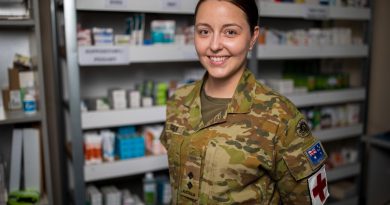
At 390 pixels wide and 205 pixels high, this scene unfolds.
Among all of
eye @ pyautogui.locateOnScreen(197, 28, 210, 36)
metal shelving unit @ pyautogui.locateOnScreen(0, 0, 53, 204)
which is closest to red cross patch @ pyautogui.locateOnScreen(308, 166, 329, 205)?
eye @ pyautogui.locateOnScreen(197, 28, 210, 36)

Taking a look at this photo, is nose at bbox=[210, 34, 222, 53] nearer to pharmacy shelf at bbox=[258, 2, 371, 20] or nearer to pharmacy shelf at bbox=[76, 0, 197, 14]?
pharmacy shelf at bbox=[76, 0, 197, 14]

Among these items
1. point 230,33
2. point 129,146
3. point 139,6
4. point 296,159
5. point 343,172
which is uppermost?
point 139,6

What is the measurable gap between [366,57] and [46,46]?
7.93 ft

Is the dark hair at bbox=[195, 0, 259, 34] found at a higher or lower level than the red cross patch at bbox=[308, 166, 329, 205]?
higher

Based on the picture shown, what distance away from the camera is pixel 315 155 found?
1.11m

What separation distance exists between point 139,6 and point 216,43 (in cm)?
96

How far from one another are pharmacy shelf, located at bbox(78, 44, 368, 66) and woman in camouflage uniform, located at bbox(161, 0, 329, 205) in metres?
0.84

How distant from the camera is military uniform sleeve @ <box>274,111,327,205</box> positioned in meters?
1.08

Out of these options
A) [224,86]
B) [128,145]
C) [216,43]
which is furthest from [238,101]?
[128,145]

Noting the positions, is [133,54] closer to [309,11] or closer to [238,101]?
[238,101]

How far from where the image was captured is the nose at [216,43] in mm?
1077

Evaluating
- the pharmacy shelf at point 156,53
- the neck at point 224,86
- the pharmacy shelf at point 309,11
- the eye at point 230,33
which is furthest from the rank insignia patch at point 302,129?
the pharmacy shelf at point 309,11

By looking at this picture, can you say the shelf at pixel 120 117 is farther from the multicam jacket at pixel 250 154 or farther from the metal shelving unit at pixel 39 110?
the multicam jacket at pixel 250 154

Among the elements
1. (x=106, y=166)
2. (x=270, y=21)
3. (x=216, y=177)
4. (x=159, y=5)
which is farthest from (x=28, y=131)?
(x=270, y=21)
